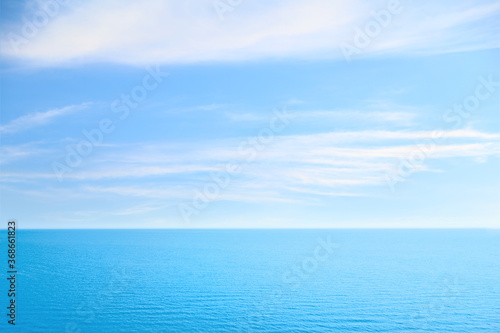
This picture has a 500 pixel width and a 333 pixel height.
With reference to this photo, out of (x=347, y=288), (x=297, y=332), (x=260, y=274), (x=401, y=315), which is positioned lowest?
(x=297, y=332)

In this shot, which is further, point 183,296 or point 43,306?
point 183,296

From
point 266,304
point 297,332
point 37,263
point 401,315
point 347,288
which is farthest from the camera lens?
point 37,263

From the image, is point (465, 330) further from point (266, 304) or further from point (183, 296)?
point (183, 296)

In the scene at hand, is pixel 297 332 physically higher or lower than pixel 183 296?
lower

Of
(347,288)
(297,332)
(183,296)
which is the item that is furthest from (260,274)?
(297,332)

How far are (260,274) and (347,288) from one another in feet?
73.9

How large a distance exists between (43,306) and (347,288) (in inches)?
1885

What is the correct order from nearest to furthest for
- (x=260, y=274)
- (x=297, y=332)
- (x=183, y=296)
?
(x=297, y=332) → (x=183, y=296) → (x=260, y=274)

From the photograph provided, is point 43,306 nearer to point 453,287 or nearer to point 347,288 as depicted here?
point 347,288

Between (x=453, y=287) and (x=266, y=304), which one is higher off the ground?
(x=453, y=287)

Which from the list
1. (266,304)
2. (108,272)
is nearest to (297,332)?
(266,304)

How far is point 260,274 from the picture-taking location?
8669cm

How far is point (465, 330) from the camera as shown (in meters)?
47.8

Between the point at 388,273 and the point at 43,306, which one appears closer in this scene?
the point at 43,306
